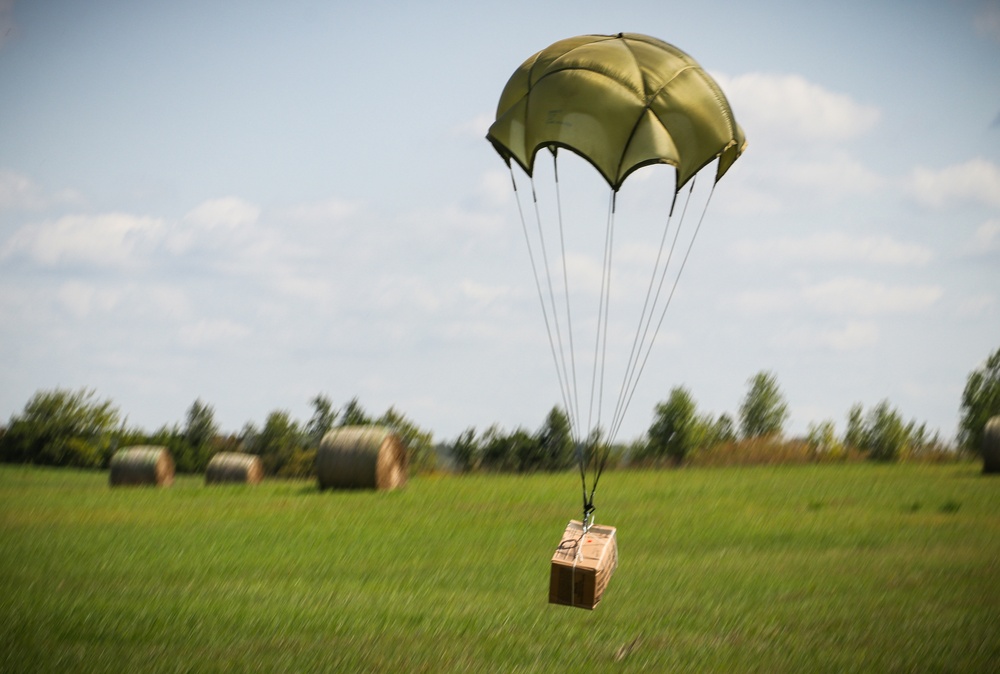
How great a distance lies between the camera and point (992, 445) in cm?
2159

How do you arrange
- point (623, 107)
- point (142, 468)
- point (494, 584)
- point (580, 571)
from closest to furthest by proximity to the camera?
point (580, 571) < point (623, 107) < point (494, 584) < point (142, 468)

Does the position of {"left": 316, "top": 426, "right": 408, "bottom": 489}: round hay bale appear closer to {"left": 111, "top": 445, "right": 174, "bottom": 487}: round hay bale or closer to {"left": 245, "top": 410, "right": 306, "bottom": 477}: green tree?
{"left": 111, "top": 445, "right": 174, "bottom": 487}: round hay bale

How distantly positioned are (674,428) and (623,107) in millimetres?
26442

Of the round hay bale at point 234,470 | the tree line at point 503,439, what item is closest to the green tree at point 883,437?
the tree line at point 503,439

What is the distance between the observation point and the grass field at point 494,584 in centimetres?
910

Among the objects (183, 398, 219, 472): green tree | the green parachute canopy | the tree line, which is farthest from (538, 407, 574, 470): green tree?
the green parachute canopy

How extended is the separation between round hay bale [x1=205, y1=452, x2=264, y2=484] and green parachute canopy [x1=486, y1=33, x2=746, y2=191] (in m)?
18.6

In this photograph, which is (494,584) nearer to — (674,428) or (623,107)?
(623,107)

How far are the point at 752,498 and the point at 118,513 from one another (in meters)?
11.3

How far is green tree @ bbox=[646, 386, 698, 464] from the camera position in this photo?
34688 mm

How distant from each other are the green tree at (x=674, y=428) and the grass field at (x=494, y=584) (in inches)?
608

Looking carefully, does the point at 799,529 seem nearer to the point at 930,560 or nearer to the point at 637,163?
the point at 930,560

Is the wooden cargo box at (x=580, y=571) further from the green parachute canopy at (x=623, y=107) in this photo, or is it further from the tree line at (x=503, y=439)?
the tree line at (x=503, y=439)

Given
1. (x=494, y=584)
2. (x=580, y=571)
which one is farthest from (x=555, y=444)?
(x=580, y=571)
